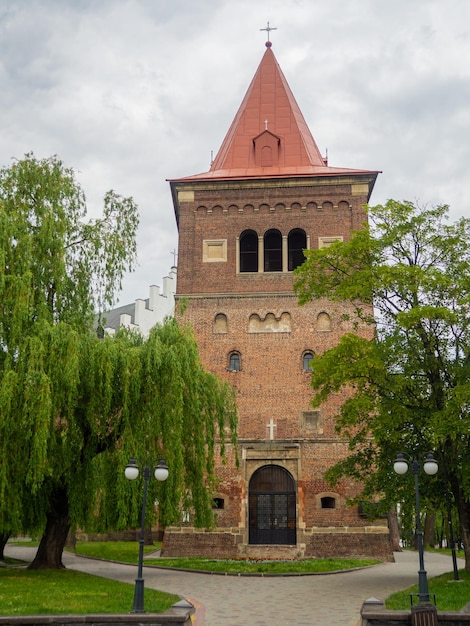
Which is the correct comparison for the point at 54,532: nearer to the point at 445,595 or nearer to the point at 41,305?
the point at 41,305

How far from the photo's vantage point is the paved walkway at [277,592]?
11.9 meters

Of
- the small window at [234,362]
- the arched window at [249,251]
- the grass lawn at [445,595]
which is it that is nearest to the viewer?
the grass lawn at [445,595]

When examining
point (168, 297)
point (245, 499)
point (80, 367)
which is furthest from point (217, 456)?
point (168, 297)

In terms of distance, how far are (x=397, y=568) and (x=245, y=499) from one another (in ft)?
20.7

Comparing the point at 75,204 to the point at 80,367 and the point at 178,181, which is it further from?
the point at 178,181

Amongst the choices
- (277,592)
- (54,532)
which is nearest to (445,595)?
(277,592)

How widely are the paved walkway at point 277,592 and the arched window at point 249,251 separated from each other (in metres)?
13.1

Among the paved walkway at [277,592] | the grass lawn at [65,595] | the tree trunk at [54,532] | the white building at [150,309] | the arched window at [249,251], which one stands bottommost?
the paved walkway at [277,592]

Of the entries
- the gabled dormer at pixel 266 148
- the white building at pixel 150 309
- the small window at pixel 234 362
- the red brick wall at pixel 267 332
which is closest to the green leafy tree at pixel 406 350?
the red brick wall at pixel 267 332

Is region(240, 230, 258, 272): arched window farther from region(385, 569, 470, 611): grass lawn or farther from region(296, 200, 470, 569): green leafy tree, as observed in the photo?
region(385, 569, 470, 611): grass lawn

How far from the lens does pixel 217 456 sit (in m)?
26.9

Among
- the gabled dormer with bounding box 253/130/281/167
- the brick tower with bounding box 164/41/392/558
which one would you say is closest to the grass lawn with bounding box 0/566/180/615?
the brick tower with bounding box 164/41/392/558

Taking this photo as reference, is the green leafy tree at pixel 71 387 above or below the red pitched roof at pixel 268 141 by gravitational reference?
below

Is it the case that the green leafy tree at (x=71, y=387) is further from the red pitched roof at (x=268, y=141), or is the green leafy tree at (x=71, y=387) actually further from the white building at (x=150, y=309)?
the white building at (x=150, y=309)
